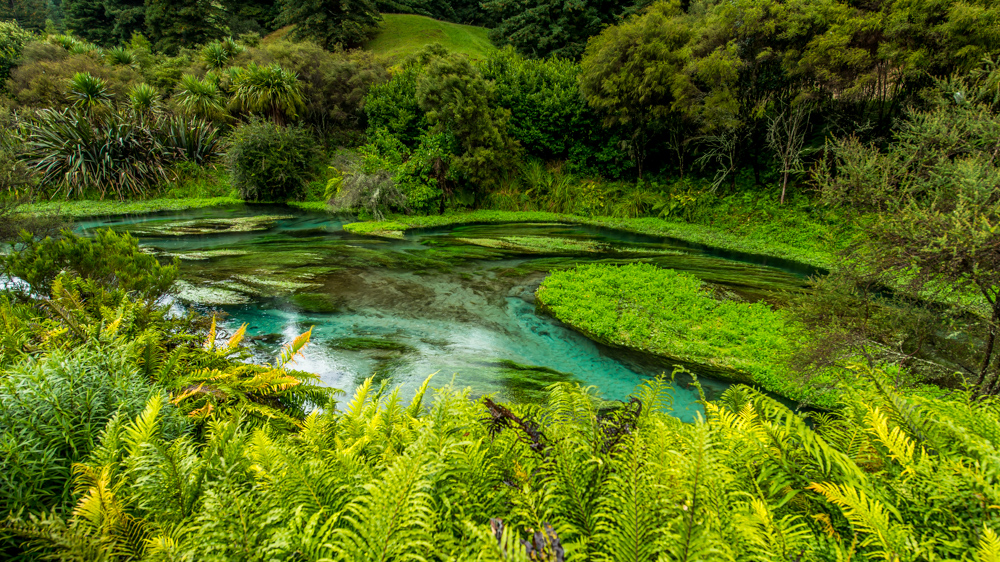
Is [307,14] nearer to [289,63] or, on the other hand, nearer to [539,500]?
[289,63]

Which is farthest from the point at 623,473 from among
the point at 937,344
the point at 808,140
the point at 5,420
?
the point at 808,140

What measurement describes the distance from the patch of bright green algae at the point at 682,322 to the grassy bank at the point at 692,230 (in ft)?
16.8

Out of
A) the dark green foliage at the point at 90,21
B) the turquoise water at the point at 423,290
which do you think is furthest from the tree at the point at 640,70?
the dark green foliage at the point at 90,21

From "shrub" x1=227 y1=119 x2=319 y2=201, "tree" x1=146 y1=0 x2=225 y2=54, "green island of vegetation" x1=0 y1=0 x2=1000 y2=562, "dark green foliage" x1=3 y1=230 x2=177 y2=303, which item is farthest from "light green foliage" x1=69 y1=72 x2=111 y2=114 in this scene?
"dark green foliage" x1=3 y1=230 x2=177 y2=303

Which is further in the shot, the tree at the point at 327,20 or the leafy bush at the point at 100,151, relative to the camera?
the tree at the point at 327,20

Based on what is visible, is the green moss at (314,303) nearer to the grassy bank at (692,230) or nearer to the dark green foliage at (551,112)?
the grassy bank at (692,230)

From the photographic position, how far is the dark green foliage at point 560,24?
2626cm

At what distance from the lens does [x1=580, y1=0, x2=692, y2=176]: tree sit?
15078 millimetres

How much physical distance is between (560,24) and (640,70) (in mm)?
14026

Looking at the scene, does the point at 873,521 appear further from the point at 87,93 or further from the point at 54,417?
the point at 87,93

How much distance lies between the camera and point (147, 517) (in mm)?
1201

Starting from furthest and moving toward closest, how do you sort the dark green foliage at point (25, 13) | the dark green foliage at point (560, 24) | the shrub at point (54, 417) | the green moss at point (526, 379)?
the dark green foliage at point (25, 13)
the dark green foliage at point (560, 24)
the green moss at point (526, 379)
the shrub at point (54, 417)

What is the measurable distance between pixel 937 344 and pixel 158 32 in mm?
42491

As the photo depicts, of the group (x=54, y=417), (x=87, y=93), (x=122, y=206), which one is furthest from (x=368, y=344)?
(x=87, y=93)
